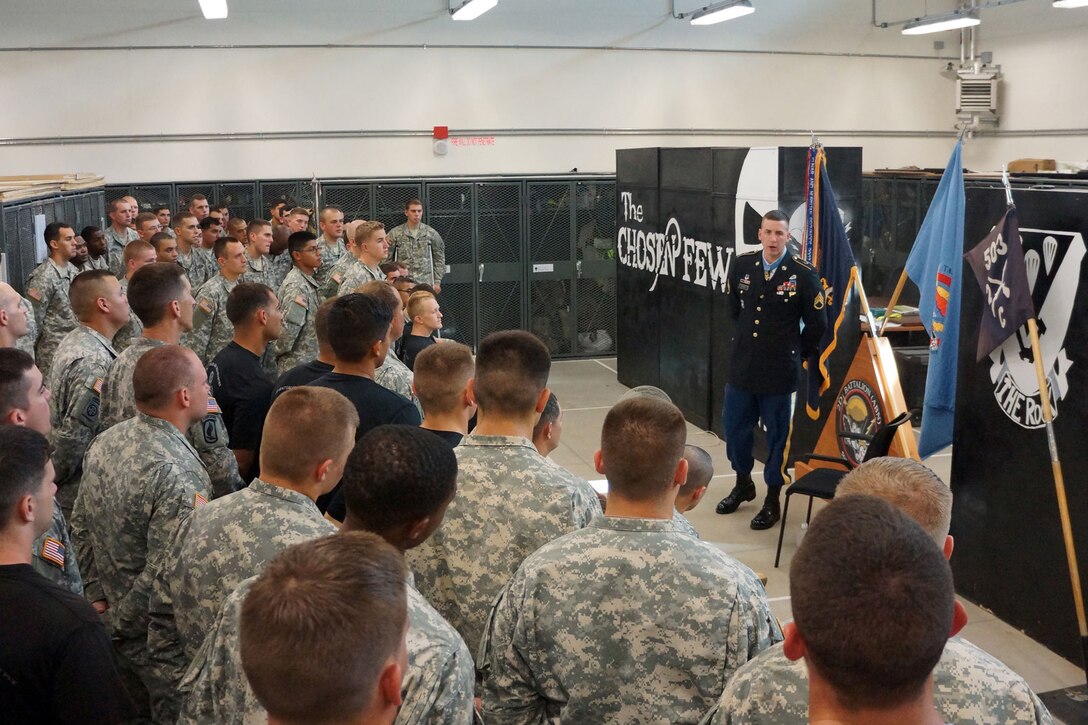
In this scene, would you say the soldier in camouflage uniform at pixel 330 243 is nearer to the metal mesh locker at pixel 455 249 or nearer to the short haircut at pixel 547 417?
the metal mesh locker at pixel 455 249

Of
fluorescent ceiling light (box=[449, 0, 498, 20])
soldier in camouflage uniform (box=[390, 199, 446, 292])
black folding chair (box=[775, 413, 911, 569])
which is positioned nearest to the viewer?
black folding chair (box=[775, 413, 911, 569])

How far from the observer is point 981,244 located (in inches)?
206

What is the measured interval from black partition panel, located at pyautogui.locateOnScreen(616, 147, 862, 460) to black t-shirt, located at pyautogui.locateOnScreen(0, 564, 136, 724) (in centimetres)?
596

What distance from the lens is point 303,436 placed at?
8.52ft

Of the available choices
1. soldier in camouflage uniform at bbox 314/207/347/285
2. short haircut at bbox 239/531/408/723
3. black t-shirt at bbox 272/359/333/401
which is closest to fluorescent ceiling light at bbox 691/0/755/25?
soldier in camouflage uniform at bbox 314/207/347/285

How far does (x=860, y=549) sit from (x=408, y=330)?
5.60m

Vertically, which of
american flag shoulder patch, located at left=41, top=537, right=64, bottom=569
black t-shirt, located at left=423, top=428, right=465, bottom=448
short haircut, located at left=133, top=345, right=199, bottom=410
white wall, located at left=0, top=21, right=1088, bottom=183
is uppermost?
white wall, located at left=0, top=21, right=1088, bottom=183

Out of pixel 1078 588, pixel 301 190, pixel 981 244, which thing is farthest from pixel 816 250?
pixel 301 190

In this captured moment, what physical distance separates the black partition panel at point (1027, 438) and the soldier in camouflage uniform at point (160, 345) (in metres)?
3.65

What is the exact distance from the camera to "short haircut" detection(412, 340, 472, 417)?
3279 mm

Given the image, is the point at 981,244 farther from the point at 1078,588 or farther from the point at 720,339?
the point at 720,339

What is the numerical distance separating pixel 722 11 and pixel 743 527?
8059 mm

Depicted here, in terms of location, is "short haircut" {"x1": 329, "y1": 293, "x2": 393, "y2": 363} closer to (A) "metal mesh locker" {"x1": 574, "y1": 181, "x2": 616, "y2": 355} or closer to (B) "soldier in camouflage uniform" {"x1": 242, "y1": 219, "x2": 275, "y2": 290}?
(B) "soldier in camouflage uniform" {"x1": 242, "y1": 219, "x2": 275, "y2": 290}

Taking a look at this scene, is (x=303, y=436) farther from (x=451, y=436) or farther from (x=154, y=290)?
(x=154, y=290)
